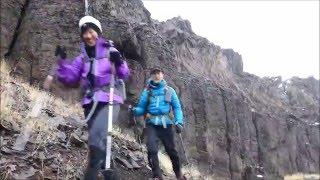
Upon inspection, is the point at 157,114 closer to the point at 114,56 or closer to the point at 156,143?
the point at 156,143

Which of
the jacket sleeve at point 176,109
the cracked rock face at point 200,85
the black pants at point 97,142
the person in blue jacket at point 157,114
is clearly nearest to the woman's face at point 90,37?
the black pants at point 97,142

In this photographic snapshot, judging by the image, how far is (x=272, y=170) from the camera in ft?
123

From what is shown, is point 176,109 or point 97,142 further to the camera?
point 176,109

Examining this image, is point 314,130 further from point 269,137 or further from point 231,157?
point 231,157

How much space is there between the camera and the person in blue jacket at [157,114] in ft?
27.3

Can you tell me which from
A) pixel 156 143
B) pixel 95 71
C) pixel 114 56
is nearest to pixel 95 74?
pixel 95 71

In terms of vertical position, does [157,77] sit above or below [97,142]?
above

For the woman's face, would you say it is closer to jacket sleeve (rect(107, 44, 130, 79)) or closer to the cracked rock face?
jacket sleeve (rect(107, 44, 130, 79))

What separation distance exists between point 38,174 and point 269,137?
1341 inches

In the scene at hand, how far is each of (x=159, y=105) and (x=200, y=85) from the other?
17.7 m

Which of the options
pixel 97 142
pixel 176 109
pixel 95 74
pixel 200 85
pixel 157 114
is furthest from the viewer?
pixel 200 85

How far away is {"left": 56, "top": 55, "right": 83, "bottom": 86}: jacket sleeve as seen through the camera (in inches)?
242

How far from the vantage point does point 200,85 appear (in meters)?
25.9

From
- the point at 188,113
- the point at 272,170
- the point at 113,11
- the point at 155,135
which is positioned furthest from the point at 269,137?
the point at 155,135
